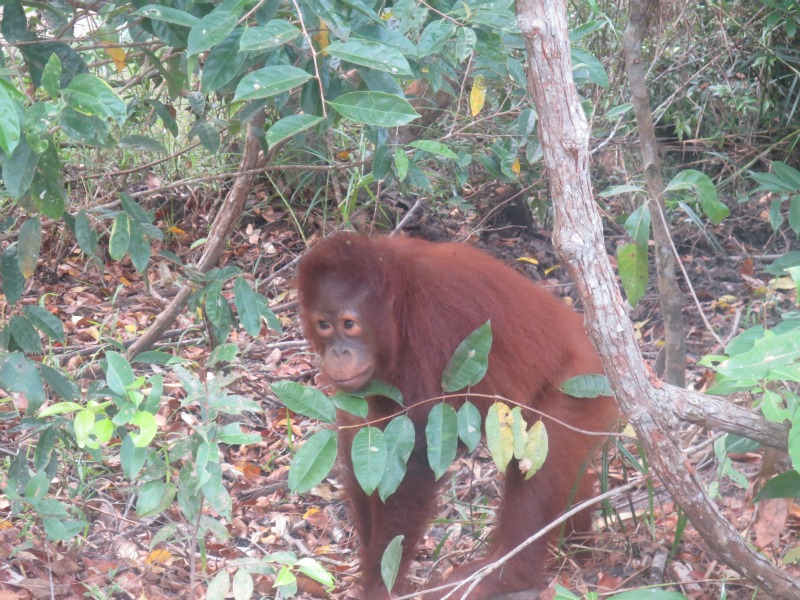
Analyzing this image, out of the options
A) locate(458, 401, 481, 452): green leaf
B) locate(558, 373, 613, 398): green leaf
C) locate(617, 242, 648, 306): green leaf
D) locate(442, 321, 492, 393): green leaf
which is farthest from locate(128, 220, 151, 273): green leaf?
locate(617, 242, 648, 306): green leaf

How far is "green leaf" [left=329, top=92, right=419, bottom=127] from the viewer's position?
221 centimetres

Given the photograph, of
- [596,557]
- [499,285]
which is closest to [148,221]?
[499,285]

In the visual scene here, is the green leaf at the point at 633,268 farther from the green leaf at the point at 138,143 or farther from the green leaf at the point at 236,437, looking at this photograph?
the green leaf at the point at 138,143

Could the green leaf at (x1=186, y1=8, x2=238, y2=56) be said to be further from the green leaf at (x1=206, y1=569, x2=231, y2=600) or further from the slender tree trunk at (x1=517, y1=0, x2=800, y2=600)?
the green leaf at (x1=206, y1=569, x2=231, y2=600)

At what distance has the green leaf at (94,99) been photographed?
2.16m

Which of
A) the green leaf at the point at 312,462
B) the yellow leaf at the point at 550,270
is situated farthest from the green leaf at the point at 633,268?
the yellow leaf at the point at 550,270

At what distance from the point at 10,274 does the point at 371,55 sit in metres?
1.66

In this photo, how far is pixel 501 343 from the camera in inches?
132

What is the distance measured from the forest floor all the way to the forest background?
0.06ft

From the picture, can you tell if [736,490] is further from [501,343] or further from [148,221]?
[148,221]

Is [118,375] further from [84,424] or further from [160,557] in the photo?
[160,557]

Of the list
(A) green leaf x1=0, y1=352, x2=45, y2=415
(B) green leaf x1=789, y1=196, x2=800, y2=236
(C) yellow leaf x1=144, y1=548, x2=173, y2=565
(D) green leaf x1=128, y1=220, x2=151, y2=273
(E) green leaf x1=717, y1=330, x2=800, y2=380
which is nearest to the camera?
(E) green leaf x1=717, y1=330, x2=800, y2=380

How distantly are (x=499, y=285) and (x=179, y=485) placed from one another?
62.2 inches

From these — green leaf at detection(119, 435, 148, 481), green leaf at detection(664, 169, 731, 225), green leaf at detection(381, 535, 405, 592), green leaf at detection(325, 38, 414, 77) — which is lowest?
green leaf at detection(381, 535, 405, 592)
